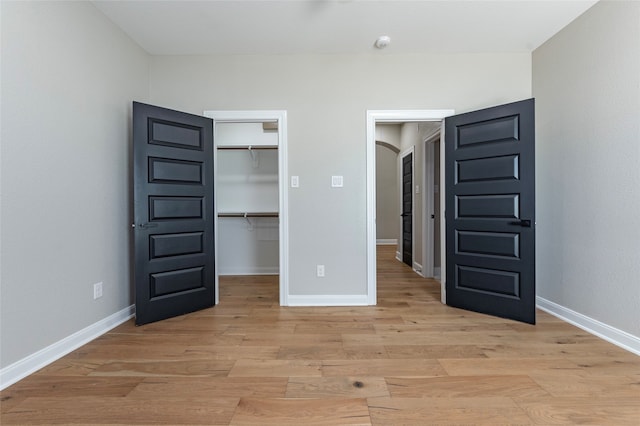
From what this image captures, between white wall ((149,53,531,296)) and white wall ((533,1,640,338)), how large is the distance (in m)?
0.50

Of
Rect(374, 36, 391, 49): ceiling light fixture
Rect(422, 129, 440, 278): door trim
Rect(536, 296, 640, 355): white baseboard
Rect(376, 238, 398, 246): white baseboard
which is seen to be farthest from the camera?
Rect(376, 238, 398, 246): white baseboard

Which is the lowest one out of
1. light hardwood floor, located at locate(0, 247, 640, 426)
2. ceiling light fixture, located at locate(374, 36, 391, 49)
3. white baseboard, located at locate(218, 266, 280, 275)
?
light hardwood floor, located at locate(0, 247, 640, 426)

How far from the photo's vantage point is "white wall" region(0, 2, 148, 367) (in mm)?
1721

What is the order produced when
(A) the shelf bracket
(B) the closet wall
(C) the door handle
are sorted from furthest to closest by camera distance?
(B) the closet wall
(A) the shelf bracket
(C) the door handle

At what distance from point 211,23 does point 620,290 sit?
155 inches

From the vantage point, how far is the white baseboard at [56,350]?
1.68m

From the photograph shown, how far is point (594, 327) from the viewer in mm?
2328

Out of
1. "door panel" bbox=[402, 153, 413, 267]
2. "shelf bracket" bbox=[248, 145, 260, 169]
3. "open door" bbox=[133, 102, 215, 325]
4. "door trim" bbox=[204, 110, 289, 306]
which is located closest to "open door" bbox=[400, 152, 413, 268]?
"door panel" bbox=[402, 153, 413, 267]

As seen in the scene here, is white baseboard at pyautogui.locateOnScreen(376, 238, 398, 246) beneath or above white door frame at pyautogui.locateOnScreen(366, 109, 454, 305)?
beneath

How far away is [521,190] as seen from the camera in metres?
2.54

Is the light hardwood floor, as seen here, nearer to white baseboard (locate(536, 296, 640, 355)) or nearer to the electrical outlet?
white baseboard (locate(536, 296, 640, 355))

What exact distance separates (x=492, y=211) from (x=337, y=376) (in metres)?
2.06

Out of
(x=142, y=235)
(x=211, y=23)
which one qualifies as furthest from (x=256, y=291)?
(x=211, y=23)

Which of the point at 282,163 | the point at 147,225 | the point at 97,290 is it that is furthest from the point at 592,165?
the point at 97,290
